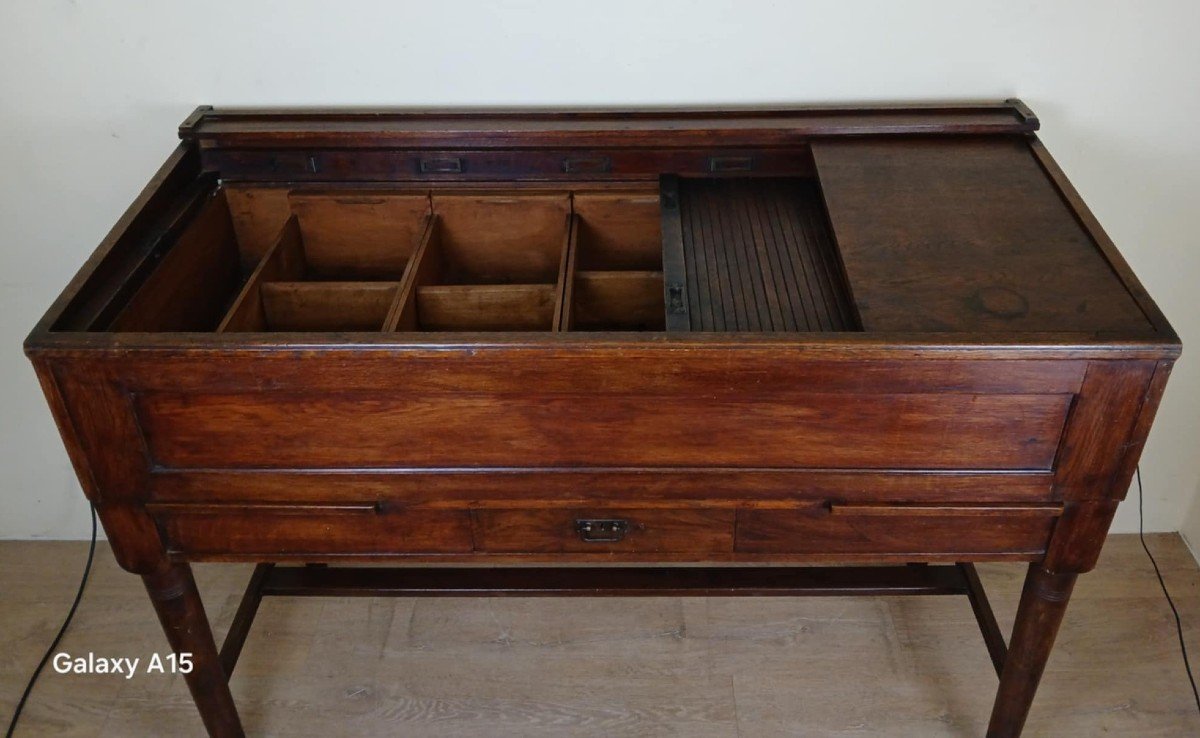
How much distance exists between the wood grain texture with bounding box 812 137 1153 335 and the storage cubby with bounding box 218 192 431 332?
652mm

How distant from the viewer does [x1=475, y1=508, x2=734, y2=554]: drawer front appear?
132 centimetres

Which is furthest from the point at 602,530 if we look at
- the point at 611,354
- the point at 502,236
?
the point at 502,236

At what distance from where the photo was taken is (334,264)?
164cm

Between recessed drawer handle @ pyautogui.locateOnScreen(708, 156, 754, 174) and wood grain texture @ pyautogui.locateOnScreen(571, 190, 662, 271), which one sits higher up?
recessed drawer handle @ pyautogui.locateOnScreen(708, 156, 754, 174)

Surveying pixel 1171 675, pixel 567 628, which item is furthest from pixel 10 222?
pixel 1171 675

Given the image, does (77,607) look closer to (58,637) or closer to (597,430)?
(58,637)

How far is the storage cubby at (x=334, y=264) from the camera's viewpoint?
58.1 inches

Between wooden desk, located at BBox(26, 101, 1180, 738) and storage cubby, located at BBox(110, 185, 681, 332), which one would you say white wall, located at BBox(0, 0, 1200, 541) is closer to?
wooden desk, located at BBox(26, 101, 1180, 738)

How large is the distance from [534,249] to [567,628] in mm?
764

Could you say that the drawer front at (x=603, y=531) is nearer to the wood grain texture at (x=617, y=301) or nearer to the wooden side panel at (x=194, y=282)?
the wood grain texture at (x=617, y=301)

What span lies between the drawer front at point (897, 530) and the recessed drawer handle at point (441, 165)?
72 centimetres

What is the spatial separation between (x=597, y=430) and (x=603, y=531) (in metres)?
0.19

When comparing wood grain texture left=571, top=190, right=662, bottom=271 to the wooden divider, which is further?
wood grain texture left=571, top=190, right=662, bottom=271

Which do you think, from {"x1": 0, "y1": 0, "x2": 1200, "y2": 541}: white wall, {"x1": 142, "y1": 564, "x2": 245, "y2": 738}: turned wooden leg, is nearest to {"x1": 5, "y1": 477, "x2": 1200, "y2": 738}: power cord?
{"x1": 142, "y1": 564, "x2": 245, "y2": 738}: turned wooden leg
